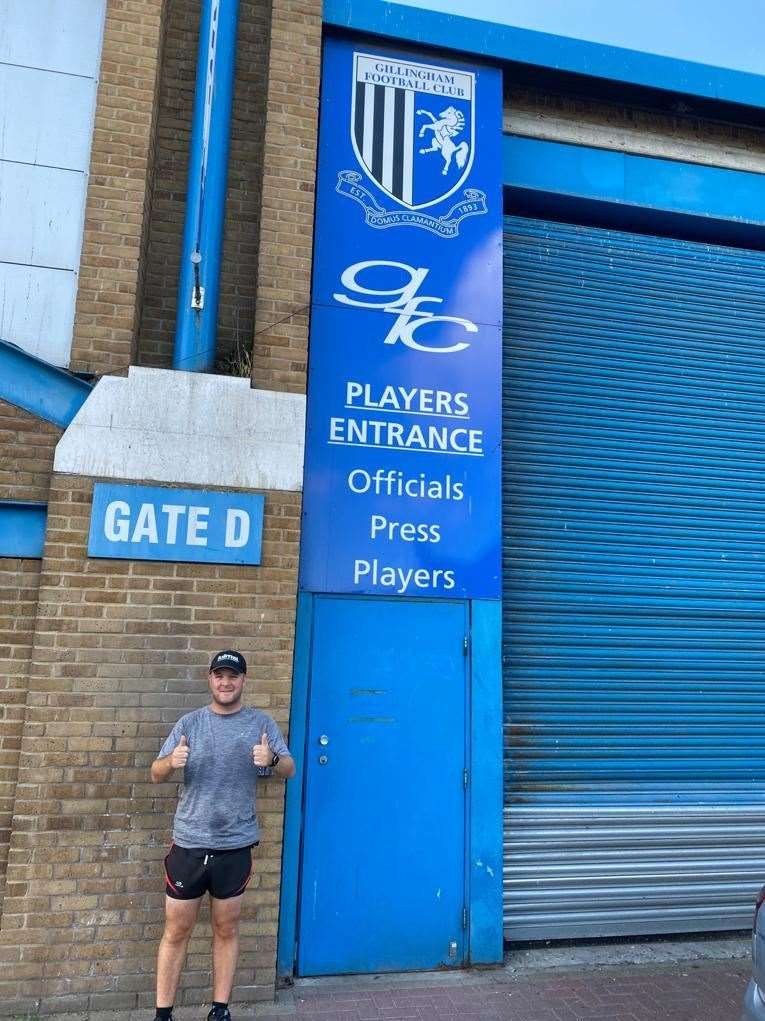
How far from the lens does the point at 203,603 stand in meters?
4.46

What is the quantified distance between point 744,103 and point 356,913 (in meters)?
7.25

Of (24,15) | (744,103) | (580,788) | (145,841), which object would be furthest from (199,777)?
(744,103)

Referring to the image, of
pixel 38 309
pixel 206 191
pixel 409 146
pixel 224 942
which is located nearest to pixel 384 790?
pixel 224 942

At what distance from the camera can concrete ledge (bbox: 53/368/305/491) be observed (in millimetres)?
4453

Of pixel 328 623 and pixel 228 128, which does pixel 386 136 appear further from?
pixel 328 623

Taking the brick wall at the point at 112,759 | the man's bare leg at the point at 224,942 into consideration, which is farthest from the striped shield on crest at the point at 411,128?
the man's bare leg at the point at 224,942

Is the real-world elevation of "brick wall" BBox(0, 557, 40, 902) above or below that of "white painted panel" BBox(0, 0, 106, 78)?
below

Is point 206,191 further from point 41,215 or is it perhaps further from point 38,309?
point 38,309

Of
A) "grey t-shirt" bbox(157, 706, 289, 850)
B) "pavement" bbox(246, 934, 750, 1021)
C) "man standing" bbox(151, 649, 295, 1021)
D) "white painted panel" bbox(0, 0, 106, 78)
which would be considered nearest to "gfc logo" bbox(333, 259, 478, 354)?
"white painted panel" bbox(0, 0, 106, 78)

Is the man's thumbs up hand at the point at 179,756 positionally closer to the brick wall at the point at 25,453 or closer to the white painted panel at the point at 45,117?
the brick wall at the point at 25,453

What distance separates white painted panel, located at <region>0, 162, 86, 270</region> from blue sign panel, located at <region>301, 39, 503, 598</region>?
5.47 ft

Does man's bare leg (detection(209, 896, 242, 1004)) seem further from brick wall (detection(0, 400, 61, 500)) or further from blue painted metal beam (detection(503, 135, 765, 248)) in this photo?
blue painted metal beam (detection(503, 135, 765, 248))

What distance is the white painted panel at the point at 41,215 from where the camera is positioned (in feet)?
16.1

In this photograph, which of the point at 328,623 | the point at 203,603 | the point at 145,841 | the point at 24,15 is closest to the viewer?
the point at 145,841
